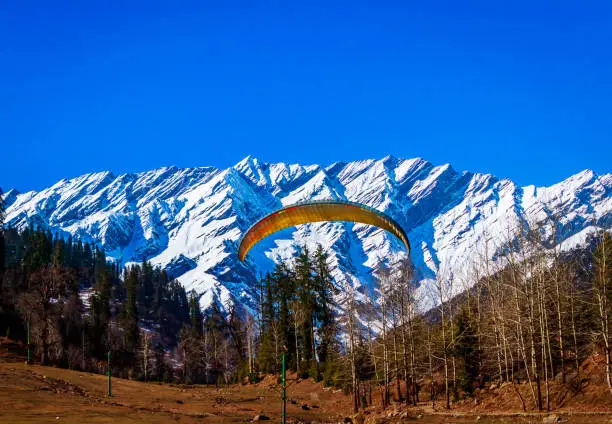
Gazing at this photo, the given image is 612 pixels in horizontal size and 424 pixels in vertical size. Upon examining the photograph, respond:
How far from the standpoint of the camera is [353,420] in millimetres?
35094

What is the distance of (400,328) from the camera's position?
44.7 m

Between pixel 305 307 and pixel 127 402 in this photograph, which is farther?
pixel 305 307

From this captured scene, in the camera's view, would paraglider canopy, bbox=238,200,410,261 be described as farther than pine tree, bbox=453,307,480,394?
Yes

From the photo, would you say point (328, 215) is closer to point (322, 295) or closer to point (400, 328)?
point (400, 328)

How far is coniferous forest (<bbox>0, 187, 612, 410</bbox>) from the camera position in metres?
36.4

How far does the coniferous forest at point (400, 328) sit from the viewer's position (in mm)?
36406

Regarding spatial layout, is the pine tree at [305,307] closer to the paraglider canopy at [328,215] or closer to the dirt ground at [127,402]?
the dirt ground at [127,402]

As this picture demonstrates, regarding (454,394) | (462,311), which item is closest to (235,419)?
(454,394)

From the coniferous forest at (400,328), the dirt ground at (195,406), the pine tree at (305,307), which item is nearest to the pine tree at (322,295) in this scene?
the coniferous forest at (400,328)

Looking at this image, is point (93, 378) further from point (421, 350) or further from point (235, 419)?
point (421, 350)

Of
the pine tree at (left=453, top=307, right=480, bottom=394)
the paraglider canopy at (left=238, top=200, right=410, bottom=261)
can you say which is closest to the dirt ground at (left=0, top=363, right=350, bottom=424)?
the pine tree at (left=453, top=307, right=480, bottom=394)

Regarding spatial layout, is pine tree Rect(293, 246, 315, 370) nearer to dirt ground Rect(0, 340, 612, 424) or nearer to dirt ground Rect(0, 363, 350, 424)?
dirt ground Rect(0, 363, 350, 424)

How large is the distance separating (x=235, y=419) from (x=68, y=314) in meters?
77.9

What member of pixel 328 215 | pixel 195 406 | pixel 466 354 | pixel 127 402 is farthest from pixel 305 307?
pixel 127 402
